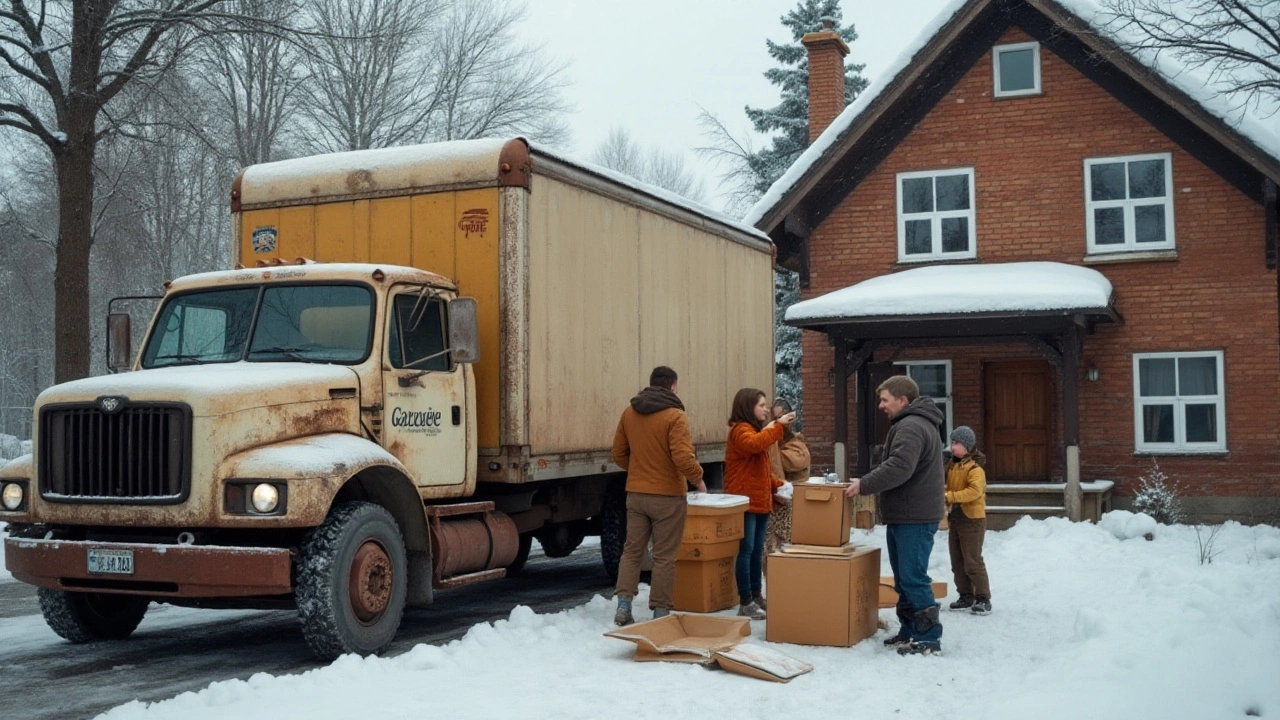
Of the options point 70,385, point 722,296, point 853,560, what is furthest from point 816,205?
point 70,385

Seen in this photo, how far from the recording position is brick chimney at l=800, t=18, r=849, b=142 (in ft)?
73.3

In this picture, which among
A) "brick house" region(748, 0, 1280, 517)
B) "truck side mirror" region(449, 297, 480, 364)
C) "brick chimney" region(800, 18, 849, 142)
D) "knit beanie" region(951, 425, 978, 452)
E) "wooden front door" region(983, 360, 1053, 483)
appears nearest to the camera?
"truck side mirror" region(449, 297, 480, 364)

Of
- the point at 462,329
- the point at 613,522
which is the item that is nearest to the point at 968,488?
Answer: the point at 613,522

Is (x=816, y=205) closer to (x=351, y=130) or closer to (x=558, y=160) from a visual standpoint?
(x=558, y=160)

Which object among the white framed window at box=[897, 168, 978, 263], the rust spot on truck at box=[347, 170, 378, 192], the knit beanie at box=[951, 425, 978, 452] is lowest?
the knit beanie at box=[951, 425, 978, 452]

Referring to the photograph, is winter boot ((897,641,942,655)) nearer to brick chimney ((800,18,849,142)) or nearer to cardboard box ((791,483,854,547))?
cardboard box ((791,483,854,547))

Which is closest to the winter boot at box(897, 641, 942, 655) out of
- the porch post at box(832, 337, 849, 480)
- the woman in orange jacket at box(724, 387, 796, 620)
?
the woman in orange jacket at box(724, 387, 796, 620)

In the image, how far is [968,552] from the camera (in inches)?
378

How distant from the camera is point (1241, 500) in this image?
17812 millimetres

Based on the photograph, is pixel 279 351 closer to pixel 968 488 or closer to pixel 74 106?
pixel 968 488

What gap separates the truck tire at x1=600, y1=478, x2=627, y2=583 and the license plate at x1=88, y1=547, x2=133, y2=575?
5017 millimetres

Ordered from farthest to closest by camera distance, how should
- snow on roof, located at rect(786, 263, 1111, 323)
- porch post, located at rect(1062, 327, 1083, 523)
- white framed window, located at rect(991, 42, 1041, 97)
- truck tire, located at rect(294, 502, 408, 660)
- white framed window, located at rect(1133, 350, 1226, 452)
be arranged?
white framed window, located at rect(991, 42, 1041, 97) < white framed window, located at rect(1133, 350, 1226, 452) < porch post, located at rect(1062, 327, 1083, 523) < snow on roof, located at rect(786, 263, 1111, 323) < truck tire, located at rect(294, 502, 408, 660)

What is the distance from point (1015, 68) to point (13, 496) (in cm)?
1602

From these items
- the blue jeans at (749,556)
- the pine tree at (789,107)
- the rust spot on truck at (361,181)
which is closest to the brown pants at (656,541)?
the blue jeans at (749,556)
